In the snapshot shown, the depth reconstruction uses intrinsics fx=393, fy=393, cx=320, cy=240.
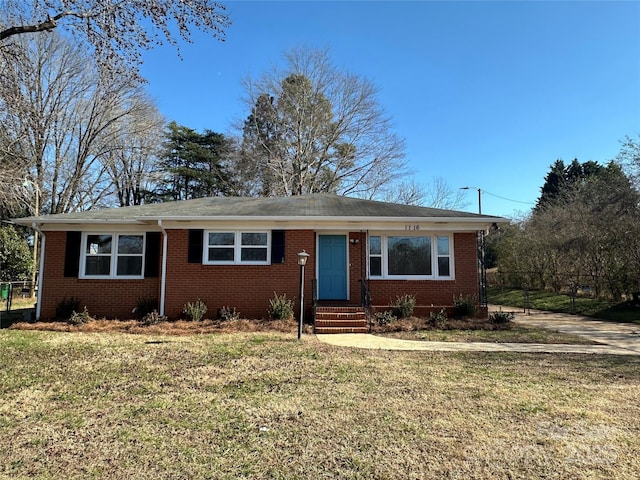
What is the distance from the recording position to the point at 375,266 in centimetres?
1184

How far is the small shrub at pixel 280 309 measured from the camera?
1063 centimetres

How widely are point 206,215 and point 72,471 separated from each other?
27.5ft

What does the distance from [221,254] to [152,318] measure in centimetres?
249

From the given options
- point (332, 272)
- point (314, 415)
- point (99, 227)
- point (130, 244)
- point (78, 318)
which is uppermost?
point (99, 227)

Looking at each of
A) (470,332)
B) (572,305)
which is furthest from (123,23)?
(572,305)

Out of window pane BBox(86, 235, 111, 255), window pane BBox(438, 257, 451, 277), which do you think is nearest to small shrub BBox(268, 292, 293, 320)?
window pane BBox(438, 257, 451, 277)

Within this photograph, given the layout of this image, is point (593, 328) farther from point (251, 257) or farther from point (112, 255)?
point (112, 255)

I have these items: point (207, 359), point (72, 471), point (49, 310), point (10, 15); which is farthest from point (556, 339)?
point (10, 15)

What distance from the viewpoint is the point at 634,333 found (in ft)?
33.3

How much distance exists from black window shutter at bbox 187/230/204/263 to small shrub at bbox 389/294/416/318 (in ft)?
18.7

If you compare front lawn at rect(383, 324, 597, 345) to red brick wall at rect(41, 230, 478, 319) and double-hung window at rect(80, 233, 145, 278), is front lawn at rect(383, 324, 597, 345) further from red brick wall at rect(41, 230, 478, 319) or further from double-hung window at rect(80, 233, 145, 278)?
double-hung window at rect(80, 233, 145, 278)

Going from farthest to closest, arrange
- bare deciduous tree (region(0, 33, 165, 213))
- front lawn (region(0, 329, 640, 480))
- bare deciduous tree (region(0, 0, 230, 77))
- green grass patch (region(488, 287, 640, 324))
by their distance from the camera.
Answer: bare deciduous tree (region(0, 33, 165, 213)) < green grass patch (region(488, 287, 640, 324)) < bare deciduous tree (region(0, 0, 230, 77)) < front lawn (region(0, 329, 640, 480))

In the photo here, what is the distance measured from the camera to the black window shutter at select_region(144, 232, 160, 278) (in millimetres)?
11461

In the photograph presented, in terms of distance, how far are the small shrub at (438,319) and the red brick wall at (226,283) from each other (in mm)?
3413
